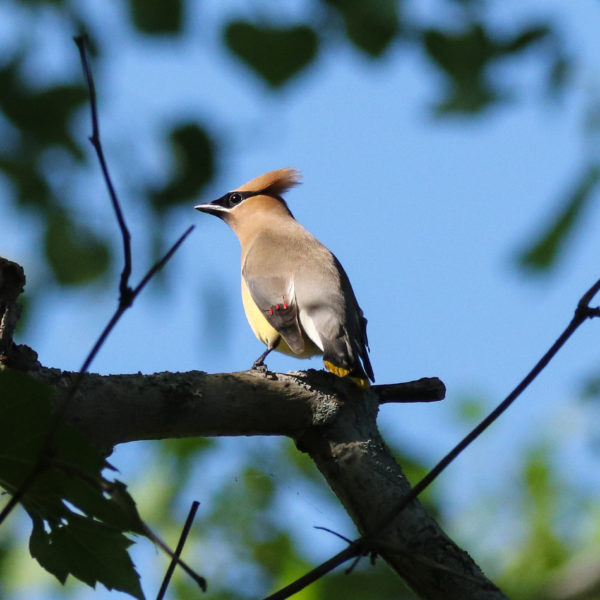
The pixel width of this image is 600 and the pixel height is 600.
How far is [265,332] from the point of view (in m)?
4.73

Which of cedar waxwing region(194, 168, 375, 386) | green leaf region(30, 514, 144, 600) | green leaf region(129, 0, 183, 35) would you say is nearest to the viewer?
green leaf region(30, 514, 144, 600)

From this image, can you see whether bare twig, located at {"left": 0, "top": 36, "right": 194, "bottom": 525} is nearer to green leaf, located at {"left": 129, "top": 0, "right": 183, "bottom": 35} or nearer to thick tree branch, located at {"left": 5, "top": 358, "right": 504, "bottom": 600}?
thick tree branch, located at {"left": 5, "top": 358, "right": 504, "bottom": 600}

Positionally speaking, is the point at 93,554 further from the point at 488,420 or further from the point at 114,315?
the point at 488,420

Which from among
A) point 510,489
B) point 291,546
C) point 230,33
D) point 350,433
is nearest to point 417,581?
point 350,433

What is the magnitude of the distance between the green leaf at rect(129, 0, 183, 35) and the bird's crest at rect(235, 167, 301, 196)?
4225mm

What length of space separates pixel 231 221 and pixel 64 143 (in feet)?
14.0

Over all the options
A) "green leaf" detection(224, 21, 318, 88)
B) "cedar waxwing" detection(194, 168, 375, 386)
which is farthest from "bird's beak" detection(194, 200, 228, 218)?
"green leaf" detection(224, 21, 318, 88)

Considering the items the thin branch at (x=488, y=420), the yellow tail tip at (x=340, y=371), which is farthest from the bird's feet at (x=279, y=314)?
the thin branch at (x=488, y=420)

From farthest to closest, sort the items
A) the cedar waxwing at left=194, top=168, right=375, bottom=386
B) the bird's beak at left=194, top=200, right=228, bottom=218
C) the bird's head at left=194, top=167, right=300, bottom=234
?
the bird's beak at left=194, top=200, right=228, bottom=218
the bird's head at left=194, top=167, right=300, bottom=234
the cedar waxwing at left=194, top=168, right=375, bottom=386

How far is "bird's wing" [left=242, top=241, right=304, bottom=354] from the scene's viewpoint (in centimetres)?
445

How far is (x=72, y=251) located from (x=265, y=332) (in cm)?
219

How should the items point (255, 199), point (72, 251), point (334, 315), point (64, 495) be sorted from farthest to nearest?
point (255, 199) < point (334, 315) < point (72, 251) < point (64, 495)

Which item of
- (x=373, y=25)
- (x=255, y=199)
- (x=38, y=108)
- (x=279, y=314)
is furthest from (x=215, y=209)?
(x=38, y=108)

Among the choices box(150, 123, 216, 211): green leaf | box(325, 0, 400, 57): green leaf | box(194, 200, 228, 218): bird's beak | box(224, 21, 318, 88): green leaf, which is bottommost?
box(150, 123, 216, 211): green leaf
